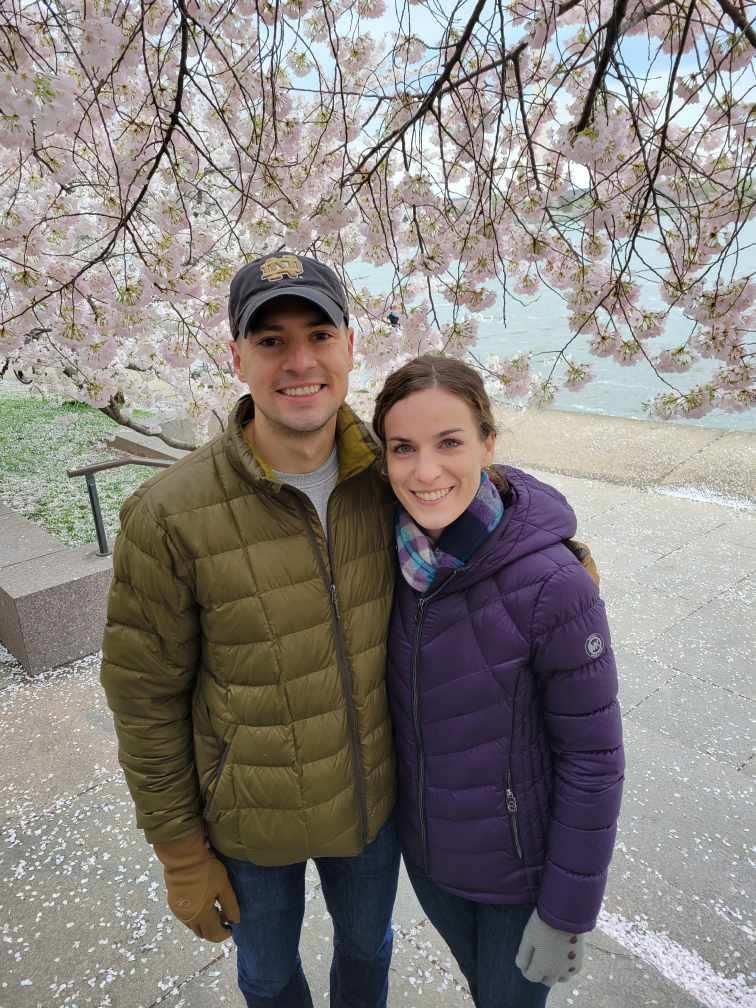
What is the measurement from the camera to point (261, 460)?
4.57 feet

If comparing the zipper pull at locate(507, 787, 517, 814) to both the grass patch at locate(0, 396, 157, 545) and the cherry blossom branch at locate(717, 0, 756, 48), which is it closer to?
the cherry blossom branch at locate(717, 0, 756, 48)

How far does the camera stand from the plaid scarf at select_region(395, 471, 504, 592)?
1334 millimetres

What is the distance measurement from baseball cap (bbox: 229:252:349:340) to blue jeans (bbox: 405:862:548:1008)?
132 centimetres

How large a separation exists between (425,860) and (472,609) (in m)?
0.62

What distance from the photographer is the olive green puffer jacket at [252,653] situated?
1.35 m

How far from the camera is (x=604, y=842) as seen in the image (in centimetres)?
133

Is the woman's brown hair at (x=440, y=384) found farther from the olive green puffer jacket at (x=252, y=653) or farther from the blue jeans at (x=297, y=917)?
the blue jeans at (x=297, y=917)

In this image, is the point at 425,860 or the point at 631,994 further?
the point at 631,994

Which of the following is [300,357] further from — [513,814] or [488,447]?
[513,814]

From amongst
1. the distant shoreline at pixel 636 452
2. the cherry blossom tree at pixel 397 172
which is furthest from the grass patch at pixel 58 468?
the cherry blossom tree at pixel 397 172

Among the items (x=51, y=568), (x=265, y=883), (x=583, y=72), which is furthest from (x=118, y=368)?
(x=265, y=883)

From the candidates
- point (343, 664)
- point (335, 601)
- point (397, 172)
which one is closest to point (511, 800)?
point (343, 664)

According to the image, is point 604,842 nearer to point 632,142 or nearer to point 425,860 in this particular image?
point 425,860

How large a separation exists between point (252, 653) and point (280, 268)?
801mm
